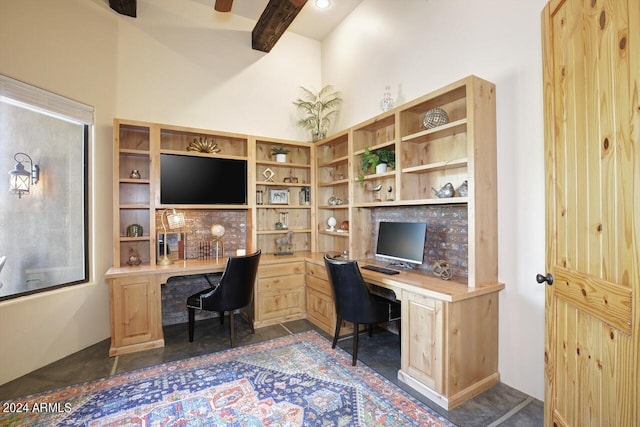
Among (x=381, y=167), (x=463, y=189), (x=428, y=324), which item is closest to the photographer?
(x=428, y=324)

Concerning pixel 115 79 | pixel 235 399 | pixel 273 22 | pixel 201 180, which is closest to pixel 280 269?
pixel 201 180

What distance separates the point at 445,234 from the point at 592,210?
1.44 m

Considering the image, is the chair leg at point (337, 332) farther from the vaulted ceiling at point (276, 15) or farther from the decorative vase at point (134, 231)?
the vaulted ceiling at point (276, 15)

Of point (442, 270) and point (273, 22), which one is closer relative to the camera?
point (442, 270)

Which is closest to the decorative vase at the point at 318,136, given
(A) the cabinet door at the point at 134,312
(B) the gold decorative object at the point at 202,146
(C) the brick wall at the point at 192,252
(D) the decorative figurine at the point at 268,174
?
(D) the decorative figurine at the point at 268,174

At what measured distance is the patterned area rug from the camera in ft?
6.18

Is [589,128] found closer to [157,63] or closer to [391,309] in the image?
[391,309]

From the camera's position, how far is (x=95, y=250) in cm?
312

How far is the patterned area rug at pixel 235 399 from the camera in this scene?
1.88 metres

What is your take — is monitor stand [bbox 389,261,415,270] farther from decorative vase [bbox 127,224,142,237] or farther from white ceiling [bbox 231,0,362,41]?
white ceiling [bbox 231,0,362,41]

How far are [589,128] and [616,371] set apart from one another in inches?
39.5

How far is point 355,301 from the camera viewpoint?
2521 mm

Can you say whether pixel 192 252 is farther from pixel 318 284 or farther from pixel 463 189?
pixel 463 189

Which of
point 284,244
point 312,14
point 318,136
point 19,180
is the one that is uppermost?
point 312,14
